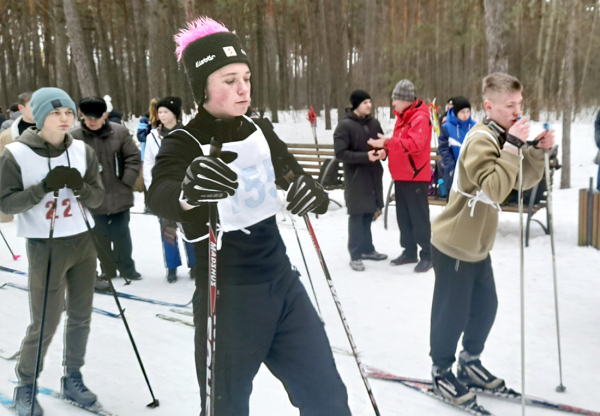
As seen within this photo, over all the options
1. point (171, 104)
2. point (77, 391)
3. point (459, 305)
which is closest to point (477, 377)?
point (459, 305)

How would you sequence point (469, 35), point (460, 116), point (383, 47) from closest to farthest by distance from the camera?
point (460, 116) → point (469, 35) → point (383, 47)

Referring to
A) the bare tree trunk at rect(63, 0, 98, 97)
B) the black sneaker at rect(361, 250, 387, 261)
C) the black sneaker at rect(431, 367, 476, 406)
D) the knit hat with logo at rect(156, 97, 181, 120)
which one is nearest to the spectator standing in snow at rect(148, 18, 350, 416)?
the black sneaker at rect(431, 367, 476, 406)

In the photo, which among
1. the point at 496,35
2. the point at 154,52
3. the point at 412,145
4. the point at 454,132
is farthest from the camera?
the point at 154,52

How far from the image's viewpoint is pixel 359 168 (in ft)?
21.2

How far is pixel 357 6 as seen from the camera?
29.2m

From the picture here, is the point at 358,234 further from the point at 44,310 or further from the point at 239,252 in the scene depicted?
the point at 239,252

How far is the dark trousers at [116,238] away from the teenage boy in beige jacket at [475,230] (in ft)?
12.8

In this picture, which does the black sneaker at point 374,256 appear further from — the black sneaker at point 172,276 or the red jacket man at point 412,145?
the black sneaker at point 172,276

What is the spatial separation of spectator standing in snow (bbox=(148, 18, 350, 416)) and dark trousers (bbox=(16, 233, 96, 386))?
150 centimetres

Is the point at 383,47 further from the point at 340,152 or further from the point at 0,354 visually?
the point at 0,354

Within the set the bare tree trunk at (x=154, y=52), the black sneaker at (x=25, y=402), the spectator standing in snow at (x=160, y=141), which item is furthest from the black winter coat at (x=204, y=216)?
the bare tree trunk at (x=154, y=52)

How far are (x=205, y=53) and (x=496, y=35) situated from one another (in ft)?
25.7

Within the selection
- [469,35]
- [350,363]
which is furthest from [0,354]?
[469,35]

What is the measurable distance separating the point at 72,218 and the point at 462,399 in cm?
251
